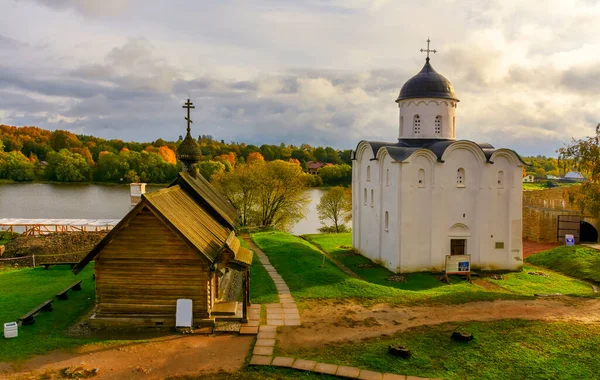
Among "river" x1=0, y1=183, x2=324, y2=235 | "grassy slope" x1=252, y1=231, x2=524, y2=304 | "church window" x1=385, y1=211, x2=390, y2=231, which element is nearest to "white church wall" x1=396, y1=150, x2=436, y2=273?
"grassy slope" x1=252, y1=231, x2=524, y2=304

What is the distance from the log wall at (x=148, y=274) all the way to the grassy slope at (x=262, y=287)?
120 inches

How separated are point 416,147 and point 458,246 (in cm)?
535

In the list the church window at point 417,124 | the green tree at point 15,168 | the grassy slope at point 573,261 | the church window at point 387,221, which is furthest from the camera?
the green tree at point 15,168

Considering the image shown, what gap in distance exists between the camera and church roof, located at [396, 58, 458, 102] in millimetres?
22703

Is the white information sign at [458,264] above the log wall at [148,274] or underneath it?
underneath

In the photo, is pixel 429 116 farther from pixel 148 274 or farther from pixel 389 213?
pixel 148 274

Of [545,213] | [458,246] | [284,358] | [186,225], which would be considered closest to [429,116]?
[458,246]

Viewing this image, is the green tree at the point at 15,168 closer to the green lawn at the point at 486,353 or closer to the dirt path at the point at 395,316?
the dirt path at the point at 395,316

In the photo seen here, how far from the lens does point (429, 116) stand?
2281cm

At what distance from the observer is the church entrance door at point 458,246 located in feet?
67.4

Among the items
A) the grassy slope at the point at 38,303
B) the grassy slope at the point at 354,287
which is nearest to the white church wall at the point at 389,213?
the grassy slope at the point at 354,287

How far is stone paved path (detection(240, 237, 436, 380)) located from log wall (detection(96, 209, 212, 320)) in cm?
187

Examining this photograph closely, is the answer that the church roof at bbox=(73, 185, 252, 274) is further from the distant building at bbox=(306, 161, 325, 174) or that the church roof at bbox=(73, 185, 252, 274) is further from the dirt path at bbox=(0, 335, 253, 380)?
the distant building at bbox=(306, 161, 325, 174)

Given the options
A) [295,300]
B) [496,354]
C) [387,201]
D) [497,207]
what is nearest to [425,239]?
[387,201]
